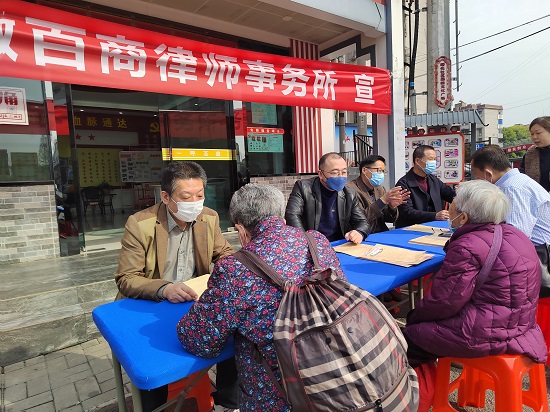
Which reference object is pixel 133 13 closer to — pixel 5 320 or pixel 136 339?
pixel 5 320

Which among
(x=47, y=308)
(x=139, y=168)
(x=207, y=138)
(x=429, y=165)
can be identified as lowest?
(x=47, y=308)

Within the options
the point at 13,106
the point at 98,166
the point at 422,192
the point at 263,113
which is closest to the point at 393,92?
the point at 263,113

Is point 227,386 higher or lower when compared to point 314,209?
lower

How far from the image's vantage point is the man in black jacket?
3676 millimetres

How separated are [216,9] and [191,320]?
4919mm

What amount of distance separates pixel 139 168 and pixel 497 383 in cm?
933

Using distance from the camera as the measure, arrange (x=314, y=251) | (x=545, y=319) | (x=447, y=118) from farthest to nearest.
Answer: (x=447, y=118)
(x=545, y=319)
(x=314, y=251)

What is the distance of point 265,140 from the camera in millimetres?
6332

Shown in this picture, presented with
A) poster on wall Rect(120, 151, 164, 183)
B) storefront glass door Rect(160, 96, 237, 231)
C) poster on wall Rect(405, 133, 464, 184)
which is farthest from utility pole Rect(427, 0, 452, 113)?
poster on wall Rect(120, 151, 164, 183)

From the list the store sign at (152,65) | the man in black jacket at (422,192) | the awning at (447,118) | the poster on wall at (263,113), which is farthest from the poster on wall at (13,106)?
the awning at (447,118)

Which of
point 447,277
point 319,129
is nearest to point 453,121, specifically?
point 319,129

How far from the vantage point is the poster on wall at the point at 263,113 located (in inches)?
245

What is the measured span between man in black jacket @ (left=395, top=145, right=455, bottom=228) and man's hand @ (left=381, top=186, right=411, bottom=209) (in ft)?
1.68

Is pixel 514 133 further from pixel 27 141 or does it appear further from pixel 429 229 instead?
pixel 27 141
